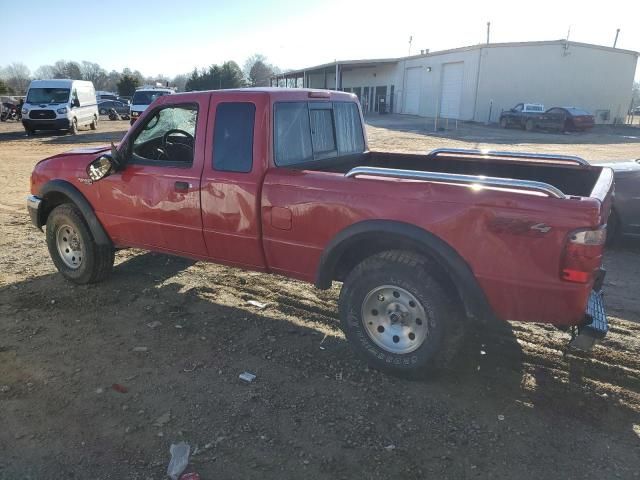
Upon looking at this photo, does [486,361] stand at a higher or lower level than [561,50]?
lower

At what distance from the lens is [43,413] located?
314 cm

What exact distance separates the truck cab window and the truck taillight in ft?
10.0

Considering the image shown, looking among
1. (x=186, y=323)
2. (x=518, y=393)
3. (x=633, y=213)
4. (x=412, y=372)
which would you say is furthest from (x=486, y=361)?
(x=633, y=213)

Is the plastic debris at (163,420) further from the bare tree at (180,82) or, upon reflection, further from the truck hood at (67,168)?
the bare tree at (180,82)

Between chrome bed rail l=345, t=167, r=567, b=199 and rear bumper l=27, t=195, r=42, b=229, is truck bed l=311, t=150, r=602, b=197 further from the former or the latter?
rear bumper l=27, t=195, r=42, b=229

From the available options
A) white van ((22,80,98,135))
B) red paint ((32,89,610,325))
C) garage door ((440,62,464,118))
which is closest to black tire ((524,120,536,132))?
garage door ((440,62,464,118))

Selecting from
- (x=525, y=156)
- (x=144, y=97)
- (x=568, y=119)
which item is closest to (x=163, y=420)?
(x=525, y=156)

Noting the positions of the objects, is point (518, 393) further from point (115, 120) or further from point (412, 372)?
point (115, 120)

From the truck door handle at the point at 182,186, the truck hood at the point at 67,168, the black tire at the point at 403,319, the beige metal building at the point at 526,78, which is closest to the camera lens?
the black tire at the point at 403,319

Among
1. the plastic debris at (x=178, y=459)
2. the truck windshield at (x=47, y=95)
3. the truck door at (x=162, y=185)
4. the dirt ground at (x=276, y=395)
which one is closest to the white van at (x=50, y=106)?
the truck windshield at (x=47, y=95)

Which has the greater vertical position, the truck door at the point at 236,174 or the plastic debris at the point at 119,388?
the truck door at the point at 236,174

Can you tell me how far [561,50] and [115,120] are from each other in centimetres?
3140

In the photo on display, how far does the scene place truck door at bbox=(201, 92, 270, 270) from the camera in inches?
151

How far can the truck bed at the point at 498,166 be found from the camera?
14.1 feet
